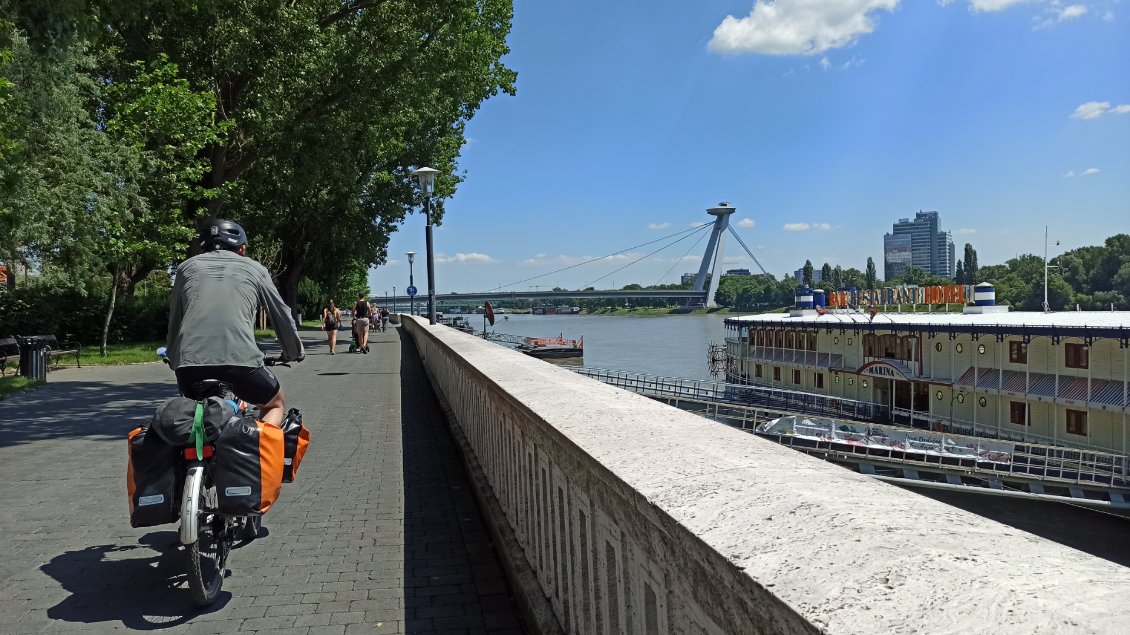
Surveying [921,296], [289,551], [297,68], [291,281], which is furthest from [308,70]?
[921,296]

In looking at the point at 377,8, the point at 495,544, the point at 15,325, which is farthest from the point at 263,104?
the point at 495,544

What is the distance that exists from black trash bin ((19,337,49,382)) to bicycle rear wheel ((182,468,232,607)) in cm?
1360

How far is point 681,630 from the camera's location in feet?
6.01

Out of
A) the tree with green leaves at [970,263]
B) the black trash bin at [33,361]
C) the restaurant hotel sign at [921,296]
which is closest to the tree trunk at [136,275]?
the black trash bin at [33,361]

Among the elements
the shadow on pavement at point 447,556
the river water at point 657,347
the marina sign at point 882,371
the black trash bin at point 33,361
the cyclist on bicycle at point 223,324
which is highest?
the cyclist on bicycle at point 223,324

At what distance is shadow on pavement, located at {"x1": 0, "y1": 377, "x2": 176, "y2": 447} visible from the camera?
940cm

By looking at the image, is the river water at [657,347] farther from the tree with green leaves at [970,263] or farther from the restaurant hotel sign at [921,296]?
the tree with green leaves at [970,263]

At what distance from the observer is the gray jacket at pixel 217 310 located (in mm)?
4141

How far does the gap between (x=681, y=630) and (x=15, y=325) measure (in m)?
29.7

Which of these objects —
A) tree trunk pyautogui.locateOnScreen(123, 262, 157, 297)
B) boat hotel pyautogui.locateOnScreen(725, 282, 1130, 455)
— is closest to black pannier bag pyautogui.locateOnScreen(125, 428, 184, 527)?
Result: tree trunk pyautogui.locateOnScreen(123, 262, 157, 297)

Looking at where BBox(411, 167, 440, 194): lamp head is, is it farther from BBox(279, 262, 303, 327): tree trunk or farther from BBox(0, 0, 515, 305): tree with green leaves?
BBox(279, 262, 303, 327): tree trunk

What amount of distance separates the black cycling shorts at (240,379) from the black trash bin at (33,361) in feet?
44.2

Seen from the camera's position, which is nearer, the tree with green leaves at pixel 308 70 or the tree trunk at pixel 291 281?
the tree with green leaves at pixel 308 70

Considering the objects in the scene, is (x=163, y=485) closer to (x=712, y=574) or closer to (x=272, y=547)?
(x=272, y=547)
